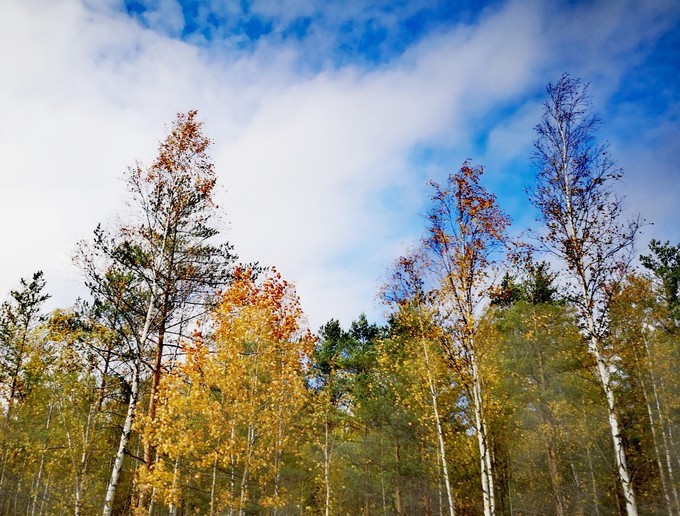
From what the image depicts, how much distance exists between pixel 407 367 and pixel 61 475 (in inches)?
814

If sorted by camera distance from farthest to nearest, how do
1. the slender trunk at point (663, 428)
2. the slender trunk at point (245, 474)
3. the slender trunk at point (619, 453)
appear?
the slender trunk at point (663, 428), the slender trunk at point (245, 474), the slender trunk at point (619, 453)

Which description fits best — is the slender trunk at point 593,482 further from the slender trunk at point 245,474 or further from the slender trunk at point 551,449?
the slender trunk at point 245,474

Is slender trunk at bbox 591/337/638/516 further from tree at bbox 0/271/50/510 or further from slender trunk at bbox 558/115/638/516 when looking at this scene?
tree at bbox 0/271/50/510

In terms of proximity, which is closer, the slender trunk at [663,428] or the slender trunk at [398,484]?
the slender trunk at [663,428]

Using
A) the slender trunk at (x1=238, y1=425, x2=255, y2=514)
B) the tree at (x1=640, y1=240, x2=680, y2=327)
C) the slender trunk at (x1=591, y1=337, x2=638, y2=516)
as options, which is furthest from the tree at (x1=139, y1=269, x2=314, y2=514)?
the tree at (x1=640, y1=240, x2=680, y2=327)

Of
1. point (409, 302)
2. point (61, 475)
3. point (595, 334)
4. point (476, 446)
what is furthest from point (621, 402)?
point (61, 475)

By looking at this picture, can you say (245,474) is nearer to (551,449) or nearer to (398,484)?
(398,484)

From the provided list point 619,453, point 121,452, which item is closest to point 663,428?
point 619,453

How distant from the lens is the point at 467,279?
11.2 metres

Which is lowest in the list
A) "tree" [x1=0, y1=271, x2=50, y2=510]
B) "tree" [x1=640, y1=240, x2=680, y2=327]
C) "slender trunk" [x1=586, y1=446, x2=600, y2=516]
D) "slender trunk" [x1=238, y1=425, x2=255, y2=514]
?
"slender trunk" [x1=586, y1=446, x2=600, y2=516]

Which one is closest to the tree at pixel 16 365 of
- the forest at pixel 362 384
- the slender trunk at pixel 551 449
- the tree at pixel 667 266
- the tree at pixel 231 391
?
the forest at pixel 362 384

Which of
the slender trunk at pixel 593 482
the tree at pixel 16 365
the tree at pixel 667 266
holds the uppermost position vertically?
the tree at pixel 667 266

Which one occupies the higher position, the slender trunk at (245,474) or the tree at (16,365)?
the tree at (16,365)

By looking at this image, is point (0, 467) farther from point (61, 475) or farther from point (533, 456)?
point (533, 456)
